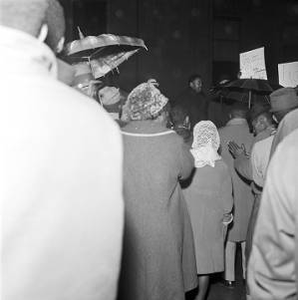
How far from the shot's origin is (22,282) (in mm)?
1433

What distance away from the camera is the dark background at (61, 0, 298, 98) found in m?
11.6

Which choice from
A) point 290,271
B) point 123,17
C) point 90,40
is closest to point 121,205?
point 290,271

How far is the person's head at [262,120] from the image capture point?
5281 mm

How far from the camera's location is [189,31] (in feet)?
40.1

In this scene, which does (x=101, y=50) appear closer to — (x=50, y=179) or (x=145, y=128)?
(x=145, y=128)

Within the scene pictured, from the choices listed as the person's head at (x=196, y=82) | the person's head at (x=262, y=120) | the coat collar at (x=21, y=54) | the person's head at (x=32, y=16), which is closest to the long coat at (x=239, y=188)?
the person's head at (x=262, y=120)

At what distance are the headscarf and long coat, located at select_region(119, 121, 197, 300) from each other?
1027mm

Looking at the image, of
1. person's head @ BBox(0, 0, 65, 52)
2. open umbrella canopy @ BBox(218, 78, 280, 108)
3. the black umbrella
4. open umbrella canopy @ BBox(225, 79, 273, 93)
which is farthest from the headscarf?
person's head @ BBox(0, 0, 65, 52)

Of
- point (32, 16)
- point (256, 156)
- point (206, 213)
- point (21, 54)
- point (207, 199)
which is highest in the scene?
point (32, 16)

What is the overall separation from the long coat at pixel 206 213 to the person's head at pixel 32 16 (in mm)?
2853

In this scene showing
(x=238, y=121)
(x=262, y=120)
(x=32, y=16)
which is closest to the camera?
(x=32, y=16)

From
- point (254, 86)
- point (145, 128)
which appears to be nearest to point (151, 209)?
point (145, 128)

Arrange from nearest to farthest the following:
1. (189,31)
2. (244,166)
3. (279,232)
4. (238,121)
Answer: (279,232) < (244,166) < (238,121) < (189,31)

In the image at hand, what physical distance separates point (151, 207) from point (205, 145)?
1250 millimetres
